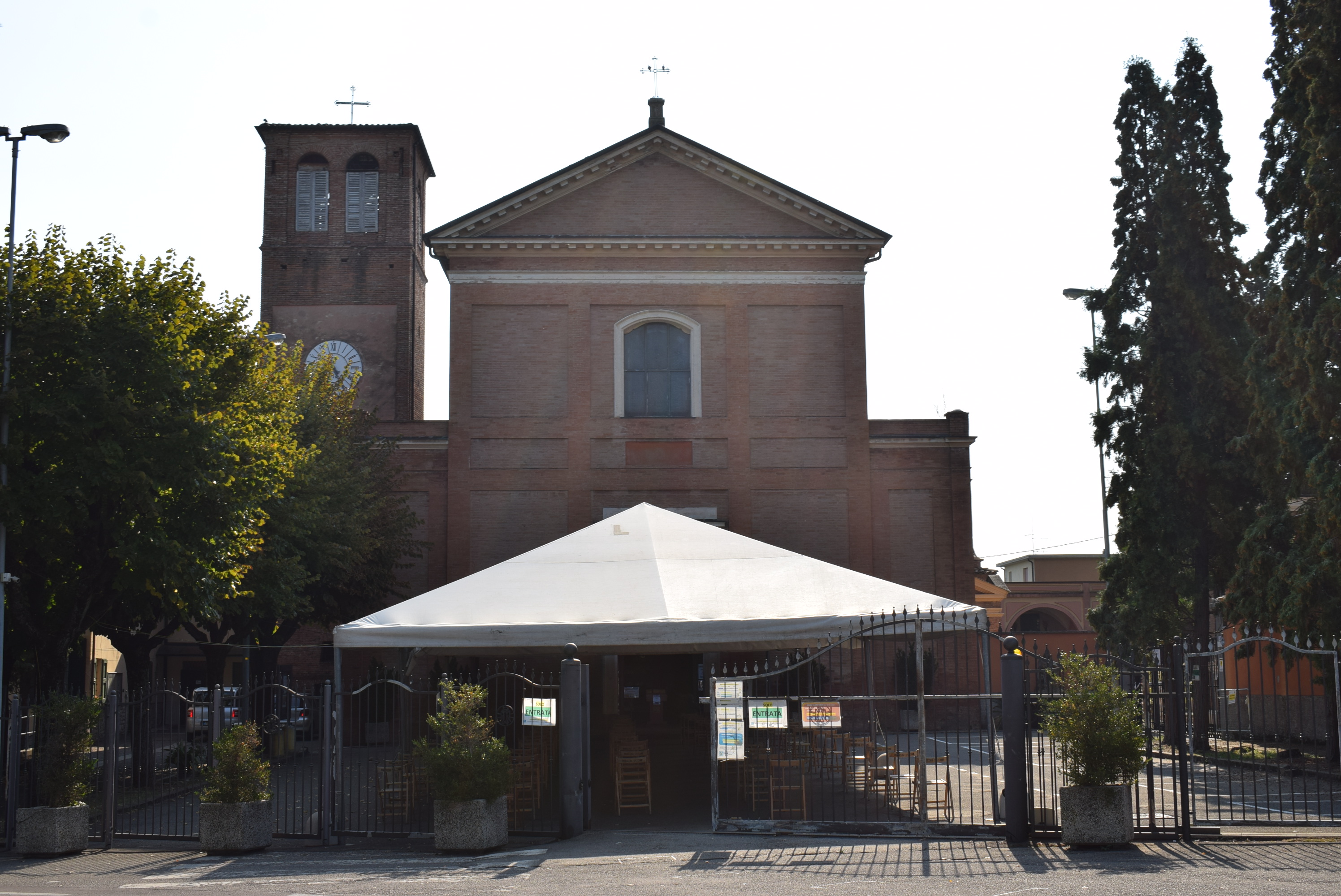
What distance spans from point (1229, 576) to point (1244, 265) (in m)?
6.05

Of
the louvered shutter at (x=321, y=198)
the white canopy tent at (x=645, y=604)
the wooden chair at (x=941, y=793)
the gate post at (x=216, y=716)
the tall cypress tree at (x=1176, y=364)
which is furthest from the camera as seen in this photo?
the louvered shutter at (x=321, y=198)

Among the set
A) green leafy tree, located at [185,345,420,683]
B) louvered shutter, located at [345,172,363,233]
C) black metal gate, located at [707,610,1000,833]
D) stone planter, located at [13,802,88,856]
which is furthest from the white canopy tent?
louvered shutter, located at [345,172,363,233]

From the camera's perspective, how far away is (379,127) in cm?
3500

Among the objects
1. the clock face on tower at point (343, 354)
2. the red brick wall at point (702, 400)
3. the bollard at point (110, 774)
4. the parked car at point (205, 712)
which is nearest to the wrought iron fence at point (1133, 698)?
the parked car at point (205, 712)

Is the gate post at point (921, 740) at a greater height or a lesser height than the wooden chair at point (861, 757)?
greater

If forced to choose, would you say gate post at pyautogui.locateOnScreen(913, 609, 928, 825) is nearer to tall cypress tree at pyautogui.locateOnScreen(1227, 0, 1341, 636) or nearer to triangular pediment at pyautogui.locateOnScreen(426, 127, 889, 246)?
→ tall cypress tree at pyautogui.locateOnScreen(1227, 0, 1341, 636)

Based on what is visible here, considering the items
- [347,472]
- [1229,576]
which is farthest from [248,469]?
[1229,576]

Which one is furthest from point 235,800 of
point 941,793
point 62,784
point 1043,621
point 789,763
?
point 1043,621

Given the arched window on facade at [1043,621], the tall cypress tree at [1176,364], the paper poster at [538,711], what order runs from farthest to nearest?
the arched window on facade at [1043,621]
the tall cypress tree at [1176,364]
the paper poster at [538,711]

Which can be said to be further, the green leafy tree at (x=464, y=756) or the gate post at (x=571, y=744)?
the gate post at (x=571, y=744)

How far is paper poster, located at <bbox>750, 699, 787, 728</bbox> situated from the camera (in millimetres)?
12062

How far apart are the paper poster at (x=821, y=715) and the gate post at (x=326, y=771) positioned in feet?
16.2

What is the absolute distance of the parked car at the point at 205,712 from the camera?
1445cm

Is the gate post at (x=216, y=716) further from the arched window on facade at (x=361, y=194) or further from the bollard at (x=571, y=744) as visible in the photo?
the arched window on facade at (x=361, y=194)
